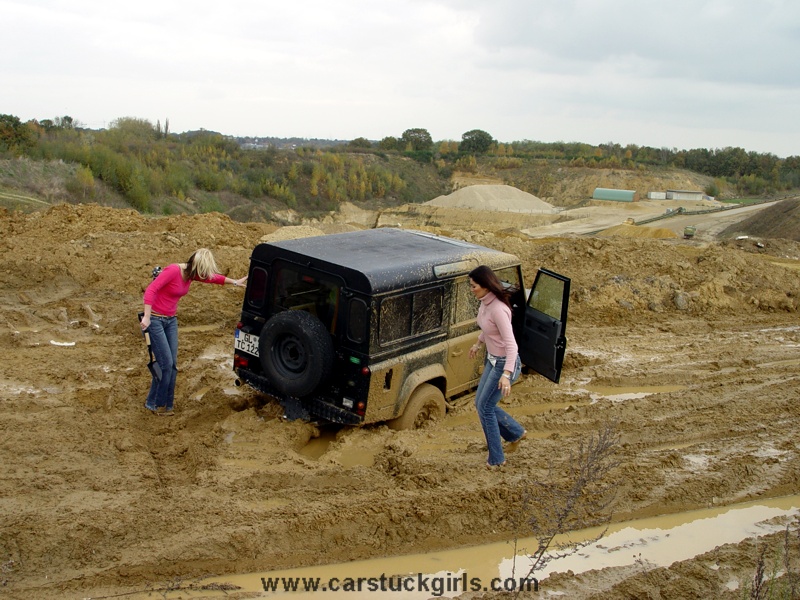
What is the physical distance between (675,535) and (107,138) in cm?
3974

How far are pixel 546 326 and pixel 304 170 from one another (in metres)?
43.6

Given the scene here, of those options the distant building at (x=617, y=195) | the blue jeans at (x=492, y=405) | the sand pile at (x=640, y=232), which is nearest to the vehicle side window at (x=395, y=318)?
the blue jeans at (x=492, y=405)

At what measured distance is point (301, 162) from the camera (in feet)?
165

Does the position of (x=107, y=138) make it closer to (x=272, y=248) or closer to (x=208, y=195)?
(x=208, y=195)

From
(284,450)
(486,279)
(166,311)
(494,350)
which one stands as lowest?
(284,450)

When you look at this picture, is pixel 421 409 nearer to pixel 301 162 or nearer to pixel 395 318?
pixel 395 318

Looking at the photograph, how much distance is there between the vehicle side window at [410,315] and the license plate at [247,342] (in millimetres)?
1322

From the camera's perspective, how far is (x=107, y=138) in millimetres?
38938

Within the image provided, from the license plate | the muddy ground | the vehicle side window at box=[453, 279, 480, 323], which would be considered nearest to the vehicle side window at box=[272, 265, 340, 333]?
the license plate

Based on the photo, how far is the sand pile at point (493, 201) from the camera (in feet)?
152

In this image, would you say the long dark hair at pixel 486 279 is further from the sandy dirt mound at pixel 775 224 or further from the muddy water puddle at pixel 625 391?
the sandy dirt mound at pixel 775 224

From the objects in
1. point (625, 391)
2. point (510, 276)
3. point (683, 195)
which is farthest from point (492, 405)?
point (683, 195)

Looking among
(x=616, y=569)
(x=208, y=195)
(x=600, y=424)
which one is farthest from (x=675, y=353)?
(x=208, y=195)

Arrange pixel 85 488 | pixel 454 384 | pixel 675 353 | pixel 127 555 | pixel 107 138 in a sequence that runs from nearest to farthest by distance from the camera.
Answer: pixel 127 555 < pixel 85 488 < pixel 454 384 < pixel 675 353 < pixel 107 138
